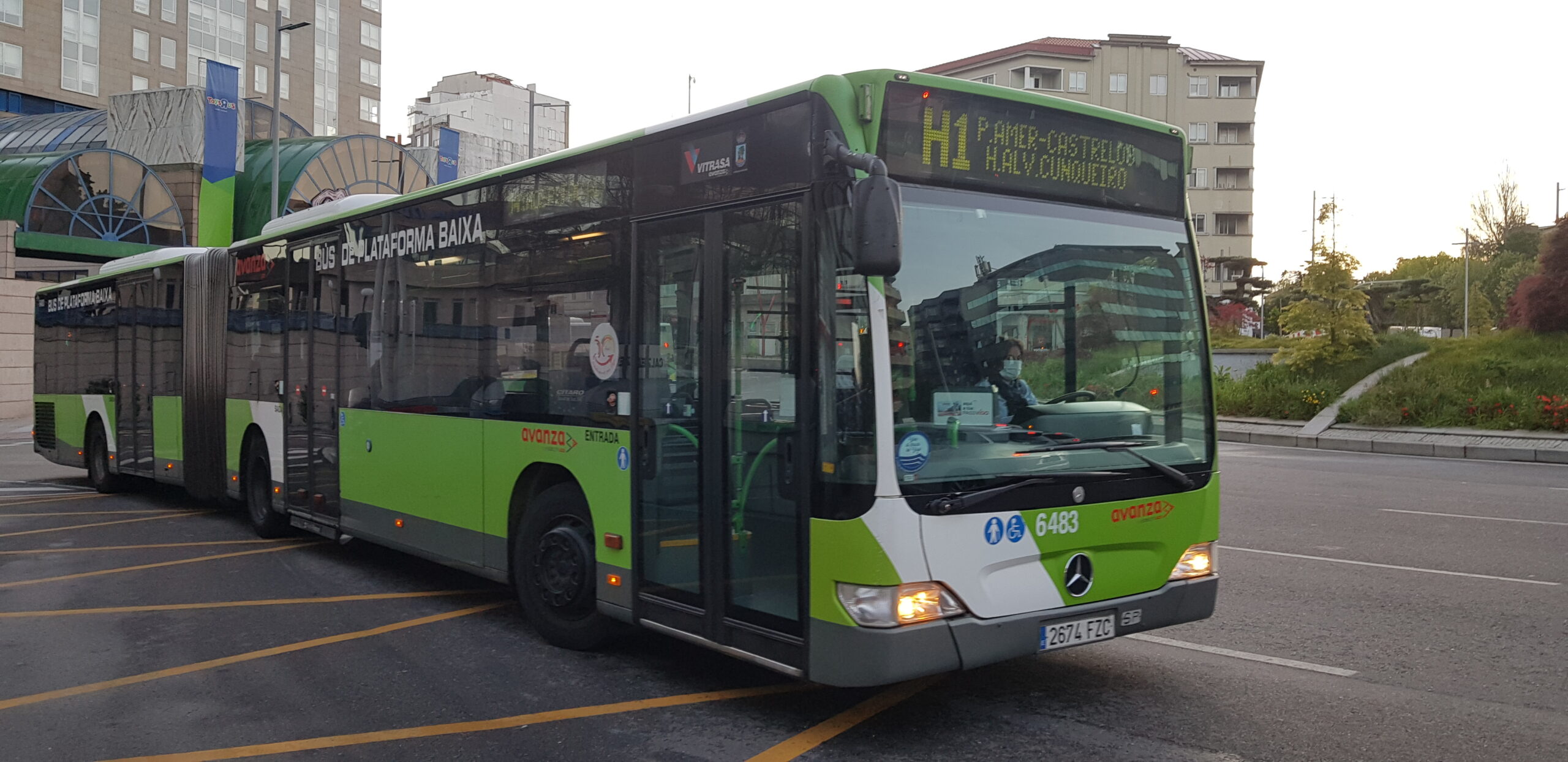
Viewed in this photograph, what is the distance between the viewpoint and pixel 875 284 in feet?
15.5

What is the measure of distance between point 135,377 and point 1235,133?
2956 inches

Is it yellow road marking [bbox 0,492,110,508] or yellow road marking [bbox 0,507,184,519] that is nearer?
yellow road marking [bbox 0,507,184,519]

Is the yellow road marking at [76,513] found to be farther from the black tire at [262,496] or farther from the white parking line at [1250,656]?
the white parking line at [1250,656]

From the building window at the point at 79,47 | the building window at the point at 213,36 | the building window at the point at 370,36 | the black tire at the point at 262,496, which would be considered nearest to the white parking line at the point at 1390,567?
the black tire at the point at 262,496

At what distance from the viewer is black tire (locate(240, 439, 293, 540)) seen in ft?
35.6

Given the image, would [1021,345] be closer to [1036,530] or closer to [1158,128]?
[1036,530]

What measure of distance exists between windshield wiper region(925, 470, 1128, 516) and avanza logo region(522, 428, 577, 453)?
247cm

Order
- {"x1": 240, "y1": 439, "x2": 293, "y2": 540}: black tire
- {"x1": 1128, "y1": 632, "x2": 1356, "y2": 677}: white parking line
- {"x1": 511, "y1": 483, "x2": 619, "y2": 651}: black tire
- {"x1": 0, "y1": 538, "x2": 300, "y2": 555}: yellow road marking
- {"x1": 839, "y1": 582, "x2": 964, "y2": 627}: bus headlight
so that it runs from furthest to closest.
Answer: {"x1": 240, "y1": 439, "x2": 293, "y2": 540}: black tire, {"x1": 0, "y1": 538, "x2": 300, "y2": 555}: yellow road marking, {"x1": 511, "y1": 483, "x2": 619, "y2": 651}: black tire, {"x1": 1128, "y1": 632, "x2": 1356, "y2": 677}: white parking line, {"x1": 839, "y1": 582, "x2": 964, "y2": 627}: bus headlight

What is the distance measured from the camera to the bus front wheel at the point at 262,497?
35.6 ft

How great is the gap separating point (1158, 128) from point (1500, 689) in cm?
317

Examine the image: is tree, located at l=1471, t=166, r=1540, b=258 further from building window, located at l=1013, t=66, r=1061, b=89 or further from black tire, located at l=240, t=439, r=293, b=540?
black tire, located at l=240, t=439, r=293, b=540

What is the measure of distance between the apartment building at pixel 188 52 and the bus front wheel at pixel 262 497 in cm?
5270

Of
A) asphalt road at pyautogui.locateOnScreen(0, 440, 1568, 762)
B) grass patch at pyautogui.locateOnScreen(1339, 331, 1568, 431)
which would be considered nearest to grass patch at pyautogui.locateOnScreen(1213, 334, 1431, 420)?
grass patch at pyautogui.locateOnScreen(1339, 331, 1568, 431)

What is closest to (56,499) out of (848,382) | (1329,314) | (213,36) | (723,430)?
(723,430)
